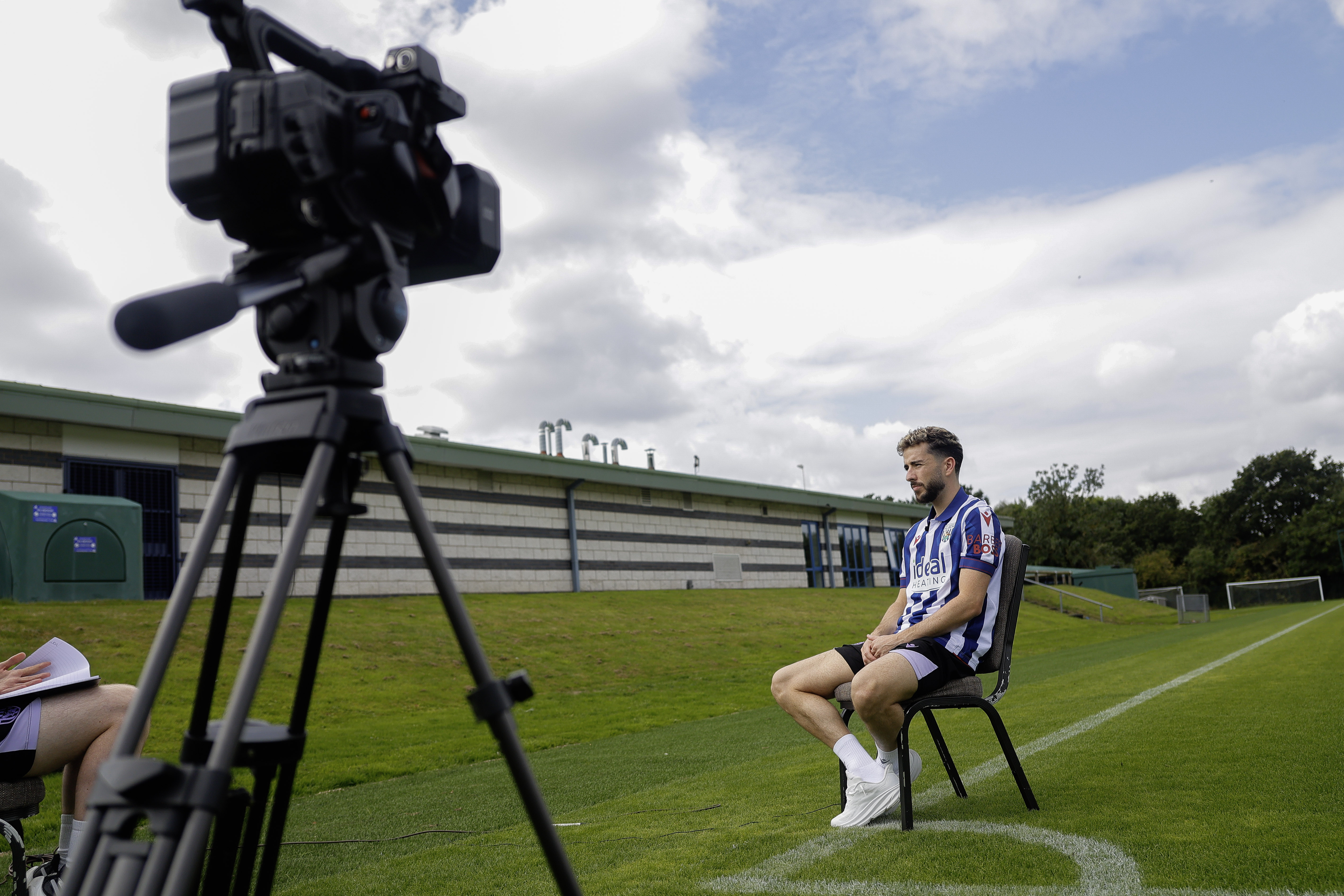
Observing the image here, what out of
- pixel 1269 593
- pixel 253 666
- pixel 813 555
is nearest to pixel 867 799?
pixel 253 666

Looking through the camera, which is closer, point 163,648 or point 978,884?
point 163,648

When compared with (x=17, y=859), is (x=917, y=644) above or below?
above

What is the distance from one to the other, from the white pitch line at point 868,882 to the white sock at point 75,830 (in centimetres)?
196

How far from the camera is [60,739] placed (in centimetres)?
293

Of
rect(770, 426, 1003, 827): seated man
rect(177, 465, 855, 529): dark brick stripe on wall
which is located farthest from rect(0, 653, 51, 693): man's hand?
rect(177, 465, 855, 529): dark brick stripe on wall

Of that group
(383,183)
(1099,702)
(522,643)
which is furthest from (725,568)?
(383,183)

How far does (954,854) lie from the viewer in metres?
3.22

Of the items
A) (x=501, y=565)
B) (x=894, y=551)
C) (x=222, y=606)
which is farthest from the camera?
(x=894, y=551)

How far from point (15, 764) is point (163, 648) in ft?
6.31

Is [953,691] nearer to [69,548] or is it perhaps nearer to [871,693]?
[871,693]

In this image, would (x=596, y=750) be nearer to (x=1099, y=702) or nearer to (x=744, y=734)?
(x=744, y=734)

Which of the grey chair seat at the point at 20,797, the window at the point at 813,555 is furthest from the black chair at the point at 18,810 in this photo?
the window at the point at 813,555

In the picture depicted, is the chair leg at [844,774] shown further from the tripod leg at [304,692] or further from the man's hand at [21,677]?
the man's hand at [21,677]

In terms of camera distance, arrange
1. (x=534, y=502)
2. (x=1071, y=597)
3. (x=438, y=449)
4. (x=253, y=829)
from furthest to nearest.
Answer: (x=1071, y=597) → (x=534, y=502) → (x=438, y=449) → (x=253, y=829)
